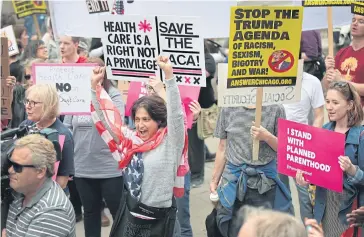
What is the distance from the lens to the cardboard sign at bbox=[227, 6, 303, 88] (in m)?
4.31

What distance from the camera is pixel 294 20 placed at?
4.38 metres

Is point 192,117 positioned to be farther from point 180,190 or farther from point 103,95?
point 180,190

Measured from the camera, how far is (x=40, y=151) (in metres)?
3.21

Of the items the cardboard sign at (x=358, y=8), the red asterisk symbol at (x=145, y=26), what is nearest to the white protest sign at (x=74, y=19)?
the red asterisk symbol at (x=145, y=26)

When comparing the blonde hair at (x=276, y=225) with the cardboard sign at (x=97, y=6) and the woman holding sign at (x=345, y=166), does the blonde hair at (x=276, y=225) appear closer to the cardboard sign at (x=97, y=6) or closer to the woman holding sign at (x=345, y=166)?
the woman holding sign at (x=345, y=166)

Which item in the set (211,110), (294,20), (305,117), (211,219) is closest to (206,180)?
(211,110)

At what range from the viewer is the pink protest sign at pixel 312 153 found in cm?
383

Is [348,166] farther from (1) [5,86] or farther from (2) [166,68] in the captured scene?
(1) [5,86]

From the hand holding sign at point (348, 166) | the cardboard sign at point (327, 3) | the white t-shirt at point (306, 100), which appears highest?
the cardboard sign at point (327, 3)

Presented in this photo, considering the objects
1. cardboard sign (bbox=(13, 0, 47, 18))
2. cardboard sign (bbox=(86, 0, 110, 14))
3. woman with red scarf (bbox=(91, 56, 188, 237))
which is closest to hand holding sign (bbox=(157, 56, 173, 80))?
woman with red scarf (bbox=(91, 56, 188, 237))

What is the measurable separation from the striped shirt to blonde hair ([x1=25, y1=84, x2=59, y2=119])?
1146 mm

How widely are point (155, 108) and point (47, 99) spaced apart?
912mm

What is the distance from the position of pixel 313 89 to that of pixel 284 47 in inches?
46.1

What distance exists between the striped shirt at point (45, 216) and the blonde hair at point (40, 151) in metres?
0.09
